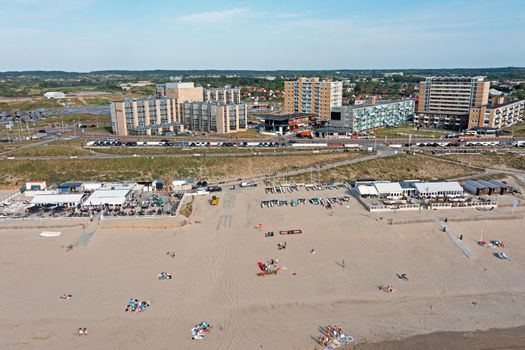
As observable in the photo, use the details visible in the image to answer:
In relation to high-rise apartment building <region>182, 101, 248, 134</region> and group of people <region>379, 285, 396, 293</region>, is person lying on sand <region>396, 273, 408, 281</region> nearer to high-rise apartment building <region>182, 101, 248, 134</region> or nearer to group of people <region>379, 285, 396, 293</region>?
group of people <region>379, 285, 396, 293</region>

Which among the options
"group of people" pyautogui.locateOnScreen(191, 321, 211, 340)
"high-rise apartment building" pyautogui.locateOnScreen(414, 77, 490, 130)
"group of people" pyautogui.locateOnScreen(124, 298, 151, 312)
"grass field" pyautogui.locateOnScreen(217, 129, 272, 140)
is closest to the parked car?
Answer: "group of people" pyautogui.locateOnScreen(124, 298, 151, 312)

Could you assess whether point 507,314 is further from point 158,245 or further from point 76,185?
point 76,185

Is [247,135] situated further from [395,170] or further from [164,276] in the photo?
[164,276]

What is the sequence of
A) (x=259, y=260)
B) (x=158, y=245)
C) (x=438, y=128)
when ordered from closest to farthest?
1. (x=259, y=260)
2. (x=158, y=245)
3. (x=438, y=128)

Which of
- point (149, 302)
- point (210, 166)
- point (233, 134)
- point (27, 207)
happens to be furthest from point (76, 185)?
point (233, 134)

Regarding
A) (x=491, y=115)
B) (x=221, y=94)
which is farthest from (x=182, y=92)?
(x=491, y=115)

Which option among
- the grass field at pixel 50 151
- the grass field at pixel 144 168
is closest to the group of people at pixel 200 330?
the grass field at pixel 144 168
